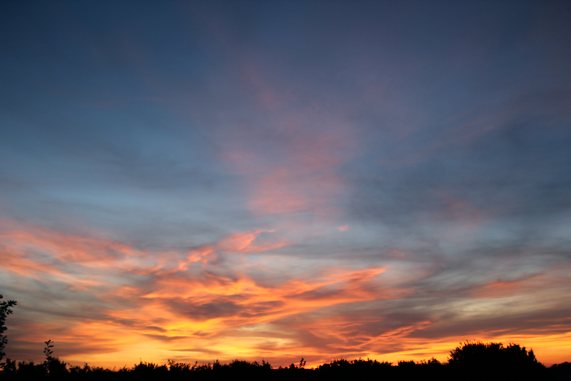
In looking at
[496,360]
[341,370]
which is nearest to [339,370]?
[341,370]

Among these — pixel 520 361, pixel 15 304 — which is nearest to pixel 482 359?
pixel 520 361

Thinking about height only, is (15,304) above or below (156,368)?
above

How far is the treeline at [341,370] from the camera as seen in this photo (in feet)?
53.3

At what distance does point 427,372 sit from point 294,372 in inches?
288

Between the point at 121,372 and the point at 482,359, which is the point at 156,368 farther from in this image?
the point at 482,359

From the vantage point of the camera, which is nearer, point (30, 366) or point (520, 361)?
point (30, 366)

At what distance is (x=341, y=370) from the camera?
69.4ft

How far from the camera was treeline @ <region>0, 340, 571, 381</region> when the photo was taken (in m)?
16.2

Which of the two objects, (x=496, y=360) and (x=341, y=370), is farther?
(x=496, y=360)

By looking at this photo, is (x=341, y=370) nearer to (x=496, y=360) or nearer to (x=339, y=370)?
(x=339, y=370)

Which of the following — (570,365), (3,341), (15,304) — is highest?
(15,304)

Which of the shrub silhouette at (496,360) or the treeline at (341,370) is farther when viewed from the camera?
the shrub silhouette at (496,360)

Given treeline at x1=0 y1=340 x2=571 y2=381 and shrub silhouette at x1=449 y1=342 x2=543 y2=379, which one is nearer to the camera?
treeline at x1=0 y1=340 x2=571 y2=381

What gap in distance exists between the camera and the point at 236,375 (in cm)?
1855
